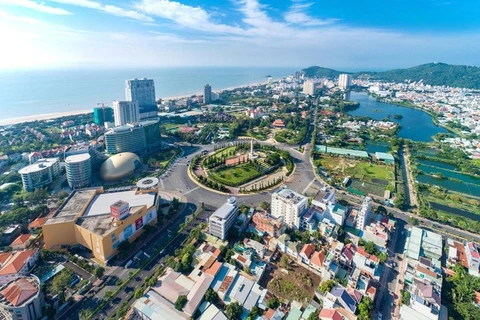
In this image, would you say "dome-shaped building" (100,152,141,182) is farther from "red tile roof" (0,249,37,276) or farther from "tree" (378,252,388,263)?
"tree" (378,252,388,263)

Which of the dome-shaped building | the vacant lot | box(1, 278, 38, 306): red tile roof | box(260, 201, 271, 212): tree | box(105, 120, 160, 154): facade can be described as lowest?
the vacant lot

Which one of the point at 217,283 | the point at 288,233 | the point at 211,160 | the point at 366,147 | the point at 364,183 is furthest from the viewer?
the point at 366,147

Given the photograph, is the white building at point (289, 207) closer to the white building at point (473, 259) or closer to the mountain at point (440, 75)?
the white building at point (473, 259)

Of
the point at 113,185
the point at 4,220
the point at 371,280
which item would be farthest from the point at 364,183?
the point at 4,220

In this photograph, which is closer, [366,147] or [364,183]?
[364,183]

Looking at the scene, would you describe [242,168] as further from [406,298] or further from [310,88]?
[310,88]

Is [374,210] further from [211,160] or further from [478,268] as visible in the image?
[211,160]

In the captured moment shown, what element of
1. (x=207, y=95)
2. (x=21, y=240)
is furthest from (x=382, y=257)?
(x=207, y=95)

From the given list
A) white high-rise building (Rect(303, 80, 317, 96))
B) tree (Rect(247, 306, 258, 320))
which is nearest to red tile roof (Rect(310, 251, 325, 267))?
tree (Rect(247, 306, 258, 320))
